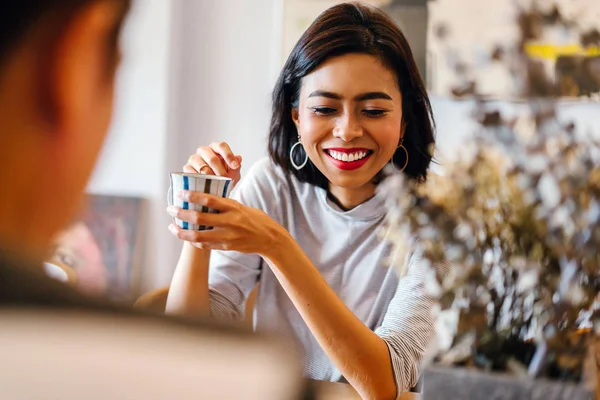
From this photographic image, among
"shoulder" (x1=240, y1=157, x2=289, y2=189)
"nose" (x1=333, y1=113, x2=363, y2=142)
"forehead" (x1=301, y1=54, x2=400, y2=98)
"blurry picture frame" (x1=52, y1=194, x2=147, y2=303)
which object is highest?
"forehead" (x1=301, y1=54, x2=400, y2=98)

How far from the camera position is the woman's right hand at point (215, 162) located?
1405 millimetres

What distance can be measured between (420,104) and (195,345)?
1.31 meters

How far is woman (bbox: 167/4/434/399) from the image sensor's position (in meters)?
1.38

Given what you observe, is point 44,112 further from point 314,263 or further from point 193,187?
point 314,263

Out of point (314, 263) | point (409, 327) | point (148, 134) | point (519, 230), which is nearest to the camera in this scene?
point (519, 230)

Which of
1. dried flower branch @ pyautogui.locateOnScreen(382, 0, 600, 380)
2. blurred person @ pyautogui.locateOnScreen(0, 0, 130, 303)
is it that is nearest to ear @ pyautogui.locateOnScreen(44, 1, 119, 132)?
blurred person @ pyautogui.locateOnScreen(0, 0, 130, 303)

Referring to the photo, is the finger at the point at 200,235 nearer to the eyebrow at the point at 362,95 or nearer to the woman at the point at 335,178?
the woman at the point at 335,178

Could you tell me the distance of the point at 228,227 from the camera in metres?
1.09

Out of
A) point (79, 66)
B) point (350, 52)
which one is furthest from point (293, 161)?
point (79, 66)

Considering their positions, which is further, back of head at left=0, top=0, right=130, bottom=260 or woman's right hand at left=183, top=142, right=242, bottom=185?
woman's right hand at left=183, top=142, right=242, bottom=185

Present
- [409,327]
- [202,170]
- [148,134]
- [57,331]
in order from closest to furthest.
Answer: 1. [57,331]
2. [409,327]
3. [202,170]
4. [148,134]

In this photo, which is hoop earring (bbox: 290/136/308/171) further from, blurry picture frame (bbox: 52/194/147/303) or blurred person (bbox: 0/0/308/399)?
blurry picture frame (bbox: 52/194/147/303)

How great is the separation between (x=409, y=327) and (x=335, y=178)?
38cm

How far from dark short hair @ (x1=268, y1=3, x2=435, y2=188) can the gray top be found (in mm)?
64
